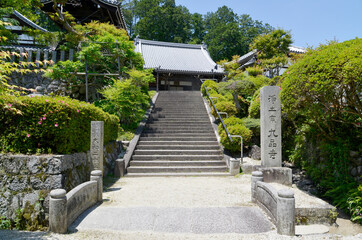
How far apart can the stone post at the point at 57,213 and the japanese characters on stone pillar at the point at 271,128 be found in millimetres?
5378

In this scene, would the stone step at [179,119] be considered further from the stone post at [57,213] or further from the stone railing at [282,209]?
the stone post at [57,213]

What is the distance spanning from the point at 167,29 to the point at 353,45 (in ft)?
113

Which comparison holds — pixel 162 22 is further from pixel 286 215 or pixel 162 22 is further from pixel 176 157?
pixel 286 215

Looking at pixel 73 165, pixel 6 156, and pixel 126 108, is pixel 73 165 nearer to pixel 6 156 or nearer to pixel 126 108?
pixel 6 156

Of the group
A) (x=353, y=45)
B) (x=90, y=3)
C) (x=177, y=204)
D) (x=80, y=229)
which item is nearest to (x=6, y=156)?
(x=80, y=229)

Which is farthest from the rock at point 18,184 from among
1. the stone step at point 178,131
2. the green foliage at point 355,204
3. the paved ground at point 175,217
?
the green foliage at point 355,204

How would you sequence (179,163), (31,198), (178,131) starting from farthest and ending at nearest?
(178,131)
(179,163)
(31,198)

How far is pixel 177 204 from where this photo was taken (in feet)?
17.4

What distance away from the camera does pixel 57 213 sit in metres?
3.76

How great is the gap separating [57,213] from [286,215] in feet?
12.5

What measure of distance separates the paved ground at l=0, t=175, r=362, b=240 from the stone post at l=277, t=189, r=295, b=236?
0.15m

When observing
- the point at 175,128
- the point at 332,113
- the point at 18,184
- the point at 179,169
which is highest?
the point at 332,113

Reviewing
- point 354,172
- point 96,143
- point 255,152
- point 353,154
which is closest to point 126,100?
point 96,143

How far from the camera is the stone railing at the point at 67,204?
376cm
